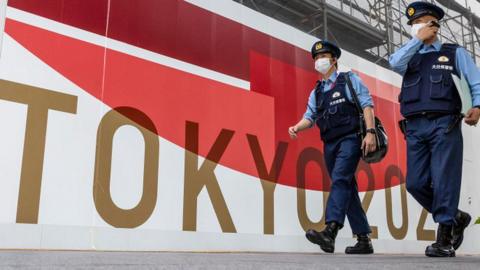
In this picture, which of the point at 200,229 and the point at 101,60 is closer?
the point at 101,60

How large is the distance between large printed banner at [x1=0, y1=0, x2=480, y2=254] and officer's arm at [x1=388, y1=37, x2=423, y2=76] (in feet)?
3.25

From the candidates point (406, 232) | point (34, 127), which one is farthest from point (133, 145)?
point (406, 232)

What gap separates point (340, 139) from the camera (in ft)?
8.14

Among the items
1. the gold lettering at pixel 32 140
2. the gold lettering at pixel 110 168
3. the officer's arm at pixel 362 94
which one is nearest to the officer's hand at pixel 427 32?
the officer's arm at pixel 362 94

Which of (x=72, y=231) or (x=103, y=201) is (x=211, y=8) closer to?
(x=103, y=201)

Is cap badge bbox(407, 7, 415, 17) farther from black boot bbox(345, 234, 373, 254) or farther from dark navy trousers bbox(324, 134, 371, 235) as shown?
black boot bbox(345, 234, 373, 254)

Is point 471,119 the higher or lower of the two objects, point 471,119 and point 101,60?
the lower

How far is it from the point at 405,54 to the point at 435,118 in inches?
11.5

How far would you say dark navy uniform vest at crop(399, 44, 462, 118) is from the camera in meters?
2.04

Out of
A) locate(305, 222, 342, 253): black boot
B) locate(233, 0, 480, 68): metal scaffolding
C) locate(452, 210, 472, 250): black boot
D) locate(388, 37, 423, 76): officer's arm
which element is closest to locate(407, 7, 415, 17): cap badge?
locate(388, 37, 423, 76): officer's arm

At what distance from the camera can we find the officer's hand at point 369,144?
233 centimetres

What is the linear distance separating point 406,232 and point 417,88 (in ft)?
6.40

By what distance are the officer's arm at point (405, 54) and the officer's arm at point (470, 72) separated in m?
0.17

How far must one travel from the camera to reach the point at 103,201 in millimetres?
2227
